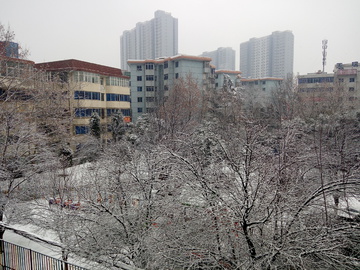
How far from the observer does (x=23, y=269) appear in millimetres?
6840

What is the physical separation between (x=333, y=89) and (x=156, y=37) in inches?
2979

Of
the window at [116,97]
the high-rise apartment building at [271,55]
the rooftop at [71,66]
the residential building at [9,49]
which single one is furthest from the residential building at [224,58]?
the residential building at [9,49]

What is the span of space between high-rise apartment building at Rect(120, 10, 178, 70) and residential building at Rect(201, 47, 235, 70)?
17708 millimetres

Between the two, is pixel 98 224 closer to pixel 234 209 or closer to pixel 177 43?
pixel 234 209

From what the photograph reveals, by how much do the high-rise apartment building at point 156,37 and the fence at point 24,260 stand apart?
305 feet

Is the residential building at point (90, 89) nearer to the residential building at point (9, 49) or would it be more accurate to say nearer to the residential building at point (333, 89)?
the residential building at point (9, 49)

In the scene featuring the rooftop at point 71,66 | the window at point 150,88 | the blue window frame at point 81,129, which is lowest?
the blue window frame at point 81,129

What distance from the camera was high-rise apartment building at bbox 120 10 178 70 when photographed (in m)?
95.5

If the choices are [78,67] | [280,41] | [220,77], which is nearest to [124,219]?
[78,67]

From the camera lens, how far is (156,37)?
316 feet

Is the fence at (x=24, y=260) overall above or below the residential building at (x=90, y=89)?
below

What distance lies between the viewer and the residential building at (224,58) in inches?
4181

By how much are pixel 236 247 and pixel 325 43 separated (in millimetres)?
50432

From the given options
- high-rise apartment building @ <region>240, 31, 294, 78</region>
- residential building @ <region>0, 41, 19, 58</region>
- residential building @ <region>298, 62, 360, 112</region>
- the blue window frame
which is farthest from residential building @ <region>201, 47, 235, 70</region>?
residential building @ <region>0, 41, 19, 58</region>
